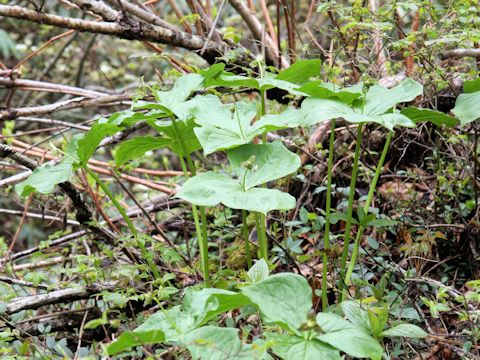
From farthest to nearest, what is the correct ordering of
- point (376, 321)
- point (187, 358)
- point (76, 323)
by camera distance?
1. point (76, 323)
2. point (187, 358)
3. point (376, 321)

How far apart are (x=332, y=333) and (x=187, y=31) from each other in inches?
72.6

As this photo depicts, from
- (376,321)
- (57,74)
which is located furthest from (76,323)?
(57,74)

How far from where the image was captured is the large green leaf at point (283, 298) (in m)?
1.26

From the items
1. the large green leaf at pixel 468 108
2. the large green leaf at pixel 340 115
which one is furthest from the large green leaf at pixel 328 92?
the large green leaf at pixel 468 108

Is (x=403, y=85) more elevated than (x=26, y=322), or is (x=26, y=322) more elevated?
(x=403, y=85)

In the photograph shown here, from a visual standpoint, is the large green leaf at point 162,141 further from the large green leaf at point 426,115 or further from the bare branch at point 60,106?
the bare branch at point 60,106

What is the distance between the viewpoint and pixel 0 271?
2.39m

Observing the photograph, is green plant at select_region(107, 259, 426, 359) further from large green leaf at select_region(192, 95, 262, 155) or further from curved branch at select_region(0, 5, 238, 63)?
curved branch at select_region(0, 5, 238, 63)

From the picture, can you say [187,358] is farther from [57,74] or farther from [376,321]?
[57,74]

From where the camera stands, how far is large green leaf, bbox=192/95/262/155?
158 cm

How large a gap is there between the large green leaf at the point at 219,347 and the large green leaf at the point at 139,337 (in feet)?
0.18

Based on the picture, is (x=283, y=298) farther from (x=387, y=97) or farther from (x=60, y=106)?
(x=60, y=106)

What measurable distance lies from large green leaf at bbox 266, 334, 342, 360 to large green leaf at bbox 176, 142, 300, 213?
0.95 ft

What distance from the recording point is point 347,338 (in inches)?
49.1
